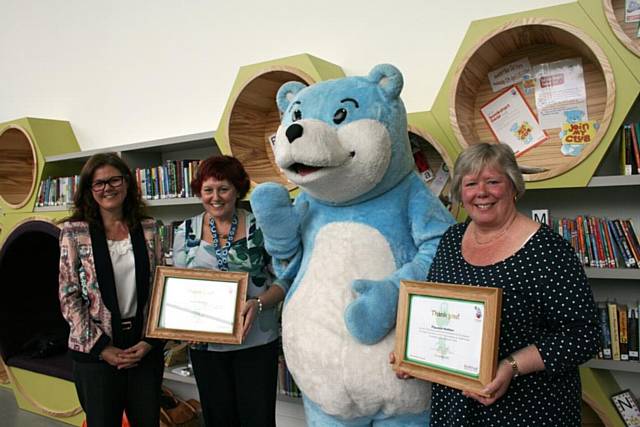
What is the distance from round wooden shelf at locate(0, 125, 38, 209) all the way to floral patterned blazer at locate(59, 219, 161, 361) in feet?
7.31

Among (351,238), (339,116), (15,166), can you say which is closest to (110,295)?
(351,238)

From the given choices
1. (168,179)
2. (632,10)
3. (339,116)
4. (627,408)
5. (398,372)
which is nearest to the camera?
(398,372)

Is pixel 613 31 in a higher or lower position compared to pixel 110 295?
higher

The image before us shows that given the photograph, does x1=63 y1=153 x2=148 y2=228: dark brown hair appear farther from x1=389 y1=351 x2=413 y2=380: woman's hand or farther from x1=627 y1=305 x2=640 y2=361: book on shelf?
x1=627 y1=305 x2=640 y2=361: book on shelf

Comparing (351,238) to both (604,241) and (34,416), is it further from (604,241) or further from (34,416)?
(34,416)

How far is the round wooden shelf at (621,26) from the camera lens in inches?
67.2

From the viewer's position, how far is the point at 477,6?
2379mm

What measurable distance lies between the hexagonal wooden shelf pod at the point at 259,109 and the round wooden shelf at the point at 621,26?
1.13 meters

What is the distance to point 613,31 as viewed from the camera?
1738mm

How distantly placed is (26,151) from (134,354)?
2857 mm

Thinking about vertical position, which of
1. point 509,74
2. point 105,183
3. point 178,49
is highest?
point 178,49

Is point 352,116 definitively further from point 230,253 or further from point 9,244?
point 9,244

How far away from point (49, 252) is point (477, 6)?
340 cm

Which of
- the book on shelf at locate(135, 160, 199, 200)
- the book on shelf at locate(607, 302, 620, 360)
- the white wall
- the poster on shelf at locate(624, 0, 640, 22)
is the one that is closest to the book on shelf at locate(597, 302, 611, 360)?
the book on shelf at locate(607, 302, 620, 360)
